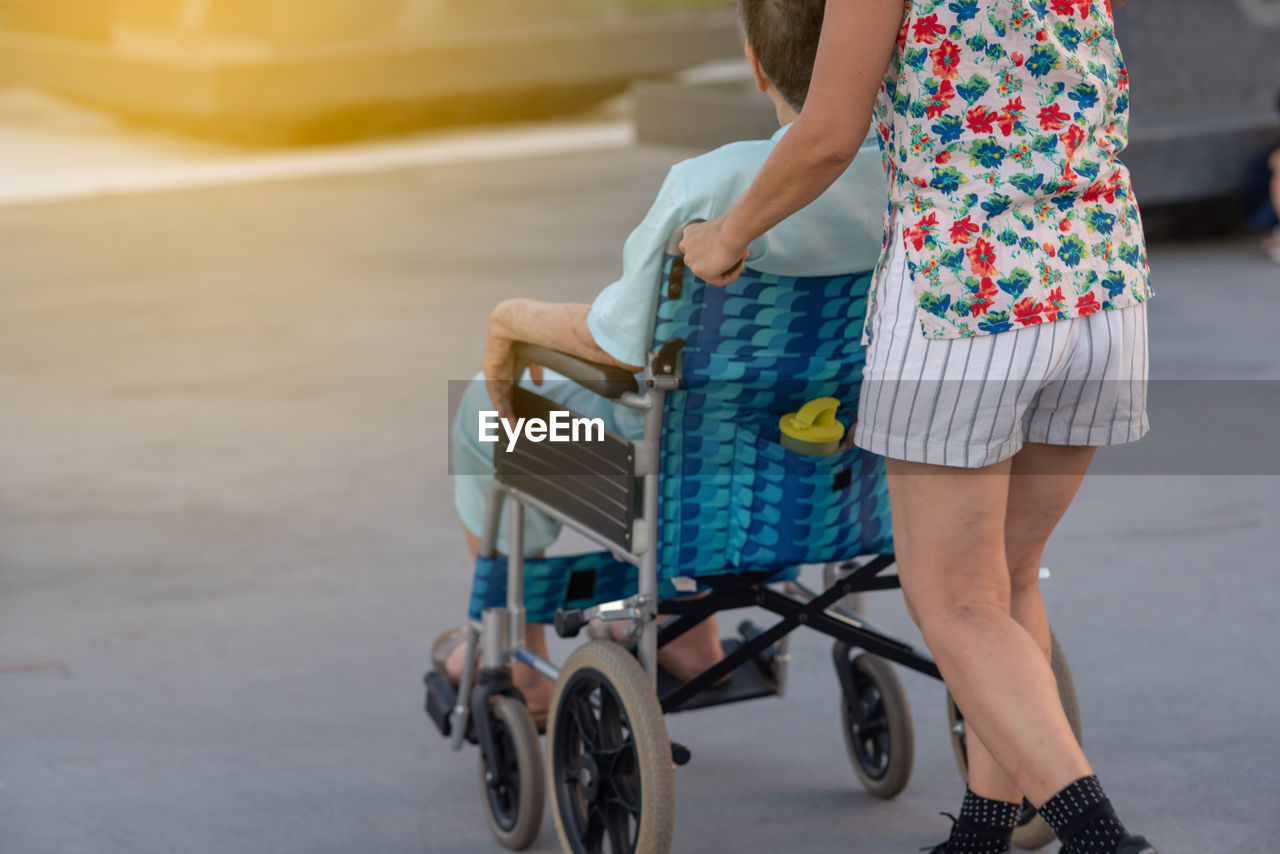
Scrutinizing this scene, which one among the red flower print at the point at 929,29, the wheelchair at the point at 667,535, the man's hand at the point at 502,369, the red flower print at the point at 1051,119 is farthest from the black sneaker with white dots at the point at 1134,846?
the man's hand at the point at 502,369

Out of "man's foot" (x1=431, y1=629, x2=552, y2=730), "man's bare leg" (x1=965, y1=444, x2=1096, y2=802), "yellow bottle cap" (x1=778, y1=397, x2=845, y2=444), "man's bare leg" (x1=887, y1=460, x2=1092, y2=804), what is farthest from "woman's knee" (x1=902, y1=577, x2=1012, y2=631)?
"man's foot" (x1=431, y1=629, x2=552, y2=730)

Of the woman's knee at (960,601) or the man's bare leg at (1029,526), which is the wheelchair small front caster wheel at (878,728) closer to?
the man's bare leg at (1029,526)

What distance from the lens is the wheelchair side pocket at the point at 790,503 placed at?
2.38 m

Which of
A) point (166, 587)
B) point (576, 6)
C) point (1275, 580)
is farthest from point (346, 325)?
point (576, 6)

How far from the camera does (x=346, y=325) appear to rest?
6.60 meters

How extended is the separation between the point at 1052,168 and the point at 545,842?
138cm

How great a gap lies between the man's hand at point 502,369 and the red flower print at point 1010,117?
2.90ft

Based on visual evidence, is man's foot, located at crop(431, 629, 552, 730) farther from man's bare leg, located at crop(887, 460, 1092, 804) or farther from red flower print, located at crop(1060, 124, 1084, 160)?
Answer: red flower print, located at crop(1060, 124, 1084, 160)

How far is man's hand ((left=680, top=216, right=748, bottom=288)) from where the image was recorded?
6.76 ft

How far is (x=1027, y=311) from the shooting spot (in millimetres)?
1907

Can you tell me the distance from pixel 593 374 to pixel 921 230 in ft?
1.93

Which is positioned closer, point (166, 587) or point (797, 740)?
point (797, 740)

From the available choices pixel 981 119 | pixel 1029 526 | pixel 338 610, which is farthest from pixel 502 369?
pixel 338 610

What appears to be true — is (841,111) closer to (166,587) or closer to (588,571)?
(588,571)
